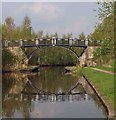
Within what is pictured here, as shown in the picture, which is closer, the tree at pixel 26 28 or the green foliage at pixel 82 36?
the tree at pixel 26 28

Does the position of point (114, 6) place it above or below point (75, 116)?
above

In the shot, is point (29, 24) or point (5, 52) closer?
point (5, 52)

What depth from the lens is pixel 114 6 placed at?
17.5m

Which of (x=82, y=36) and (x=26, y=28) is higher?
(x=26, y=28)

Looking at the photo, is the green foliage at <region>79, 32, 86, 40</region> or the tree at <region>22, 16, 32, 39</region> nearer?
the tree at <region>22, 16, 32, 39</region>

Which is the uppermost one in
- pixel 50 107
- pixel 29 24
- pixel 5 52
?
pixel 29 24

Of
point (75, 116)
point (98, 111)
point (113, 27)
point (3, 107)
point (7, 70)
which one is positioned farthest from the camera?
point (7, 70)

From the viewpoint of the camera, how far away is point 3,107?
22.3 m

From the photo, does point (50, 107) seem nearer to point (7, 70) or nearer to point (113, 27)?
point (113, 27)

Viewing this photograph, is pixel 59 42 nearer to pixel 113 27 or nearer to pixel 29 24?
pixel 29 24

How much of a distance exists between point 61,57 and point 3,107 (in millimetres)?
62770

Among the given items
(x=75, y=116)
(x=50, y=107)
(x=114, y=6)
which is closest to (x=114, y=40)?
(x=114, y=6)

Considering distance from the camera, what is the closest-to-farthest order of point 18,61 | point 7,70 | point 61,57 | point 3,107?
point 3,107
point 7,70
point 18,61
point 61,57

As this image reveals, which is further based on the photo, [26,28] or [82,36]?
[82,36]
